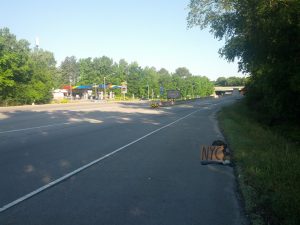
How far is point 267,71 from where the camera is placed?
77.3 feet

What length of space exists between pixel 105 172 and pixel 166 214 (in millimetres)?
3526

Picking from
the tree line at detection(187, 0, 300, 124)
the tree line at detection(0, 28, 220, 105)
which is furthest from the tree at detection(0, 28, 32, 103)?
the tree line at detection(187, 0, 300, 124)

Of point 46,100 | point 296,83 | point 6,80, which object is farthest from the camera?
point 46,100

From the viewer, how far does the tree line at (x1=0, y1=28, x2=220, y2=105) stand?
203 feet

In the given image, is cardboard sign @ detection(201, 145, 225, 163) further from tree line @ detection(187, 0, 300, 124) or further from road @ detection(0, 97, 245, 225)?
tree line @ detection(187, 0, 300, 124)

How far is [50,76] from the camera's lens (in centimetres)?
7800

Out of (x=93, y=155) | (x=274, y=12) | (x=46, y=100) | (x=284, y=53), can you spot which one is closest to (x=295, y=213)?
(x=93, y=155)

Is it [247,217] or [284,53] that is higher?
[284,53]

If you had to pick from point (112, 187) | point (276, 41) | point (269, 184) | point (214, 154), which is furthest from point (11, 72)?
point (269, 184)

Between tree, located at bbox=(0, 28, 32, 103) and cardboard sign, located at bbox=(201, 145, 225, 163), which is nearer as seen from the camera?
cardboard sign, located at bbox=(201, 145, 225, 163)

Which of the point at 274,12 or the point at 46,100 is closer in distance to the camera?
the point at 274,12

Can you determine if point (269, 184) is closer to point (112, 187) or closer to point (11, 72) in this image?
point (112, 187)

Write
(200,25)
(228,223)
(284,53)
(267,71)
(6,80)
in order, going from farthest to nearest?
1. (6,80)
2. (200,25)
3. (267,71)
4. (284,53)
5. (228,223)

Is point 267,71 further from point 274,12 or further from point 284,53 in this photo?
point 274,12
